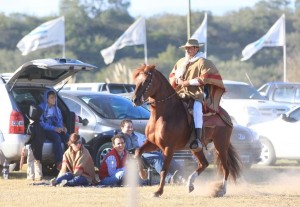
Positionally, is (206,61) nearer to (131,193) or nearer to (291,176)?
(291,176)

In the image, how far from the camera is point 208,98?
16188 millimetres

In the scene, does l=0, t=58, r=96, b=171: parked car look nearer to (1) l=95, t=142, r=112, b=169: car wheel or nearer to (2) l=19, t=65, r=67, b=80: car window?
(2) l=19, t=65, r=67, b=80: car window

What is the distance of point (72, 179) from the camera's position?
16.9 meters

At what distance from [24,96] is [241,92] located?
12829mm

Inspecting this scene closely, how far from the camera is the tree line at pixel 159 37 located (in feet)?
220

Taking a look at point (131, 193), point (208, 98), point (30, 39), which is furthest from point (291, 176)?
point (30, 39)

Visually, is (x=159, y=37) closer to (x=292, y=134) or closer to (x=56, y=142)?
(x=292, y=134)

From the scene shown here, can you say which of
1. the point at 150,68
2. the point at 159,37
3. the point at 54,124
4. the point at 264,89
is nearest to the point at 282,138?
the point at 54,124

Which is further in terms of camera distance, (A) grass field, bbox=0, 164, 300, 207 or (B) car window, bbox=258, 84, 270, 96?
(B) car window, bbox=258, 84, 270, 96

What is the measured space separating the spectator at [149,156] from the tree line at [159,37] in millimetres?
41636

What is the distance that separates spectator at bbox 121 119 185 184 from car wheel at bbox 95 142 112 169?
961 millimetres

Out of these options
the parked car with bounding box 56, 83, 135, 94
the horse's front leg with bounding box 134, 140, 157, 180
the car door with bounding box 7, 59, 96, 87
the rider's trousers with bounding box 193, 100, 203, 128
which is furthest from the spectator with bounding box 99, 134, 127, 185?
the parked car with bounding box 56, 83, 135, 94

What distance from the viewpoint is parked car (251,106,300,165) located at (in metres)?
23.5

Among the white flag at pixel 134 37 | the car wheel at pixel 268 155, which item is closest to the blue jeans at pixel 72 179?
the car wheel at pixel 268 155
